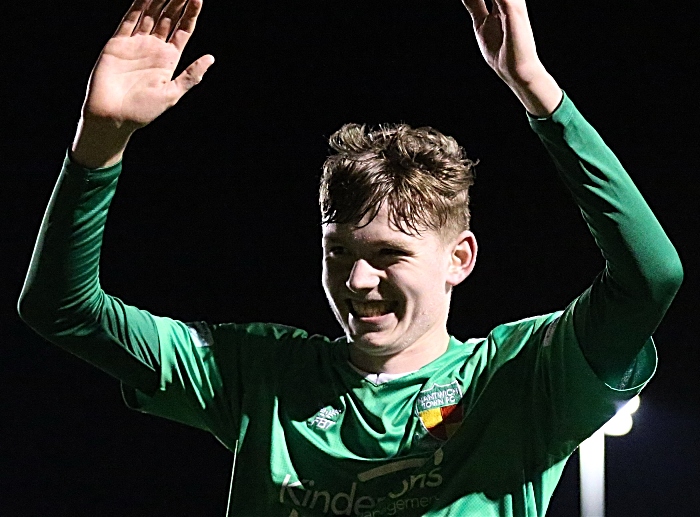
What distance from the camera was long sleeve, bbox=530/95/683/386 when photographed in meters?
1.38

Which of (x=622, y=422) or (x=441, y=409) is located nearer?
(x=441, y=409)

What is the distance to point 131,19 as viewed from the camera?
1.50m

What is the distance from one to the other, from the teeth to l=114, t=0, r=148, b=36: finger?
471 mm

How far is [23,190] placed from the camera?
347cm

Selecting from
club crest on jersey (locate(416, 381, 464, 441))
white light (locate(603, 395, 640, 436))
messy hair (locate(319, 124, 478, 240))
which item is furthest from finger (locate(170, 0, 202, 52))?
white light (locate(603, 395, 640, 436))

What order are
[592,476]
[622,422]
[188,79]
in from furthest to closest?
[622,422], [592,476], [188,79]

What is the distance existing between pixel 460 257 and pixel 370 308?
0.17 meters

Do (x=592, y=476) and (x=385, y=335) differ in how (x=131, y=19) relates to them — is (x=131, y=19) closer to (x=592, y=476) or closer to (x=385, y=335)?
(x=385, y=335)

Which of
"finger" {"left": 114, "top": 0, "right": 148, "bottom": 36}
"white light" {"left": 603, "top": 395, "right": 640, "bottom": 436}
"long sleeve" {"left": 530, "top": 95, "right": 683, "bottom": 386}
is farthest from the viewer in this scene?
"white light" {"left": 603, "top": 395, "right": 640, "bottom": 436}

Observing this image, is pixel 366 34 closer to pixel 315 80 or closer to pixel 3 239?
pixel 315 80

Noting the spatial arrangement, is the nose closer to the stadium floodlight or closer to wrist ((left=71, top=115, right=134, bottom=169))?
wrist ((left=71, top=115, right=134, bottom=169))

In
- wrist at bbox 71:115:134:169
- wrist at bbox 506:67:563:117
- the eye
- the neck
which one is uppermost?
wrist at bbox 506:67:563:117

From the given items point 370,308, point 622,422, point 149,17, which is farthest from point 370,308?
point 622,422

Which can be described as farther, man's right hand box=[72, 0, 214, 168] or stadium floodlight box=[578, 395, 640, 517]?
stadium floodlight box=[578, 395, 640, 517]
